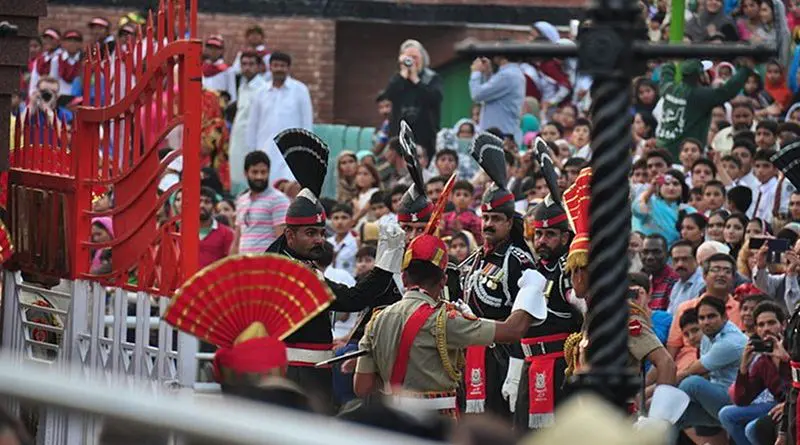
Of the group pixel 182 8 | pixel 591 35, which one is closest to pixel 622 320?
pixel 591 35

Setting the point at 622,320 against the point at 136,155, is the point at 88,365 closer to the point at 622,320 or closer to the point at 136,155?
the point at 136,155

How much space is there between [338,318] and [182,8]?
4683mm

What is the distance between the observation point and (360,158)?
56.0ft

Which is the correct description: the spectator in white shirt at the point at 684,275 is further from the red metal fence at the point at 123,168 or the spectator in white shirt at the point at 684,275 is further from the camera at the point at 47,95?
the camera at the point at 47,95

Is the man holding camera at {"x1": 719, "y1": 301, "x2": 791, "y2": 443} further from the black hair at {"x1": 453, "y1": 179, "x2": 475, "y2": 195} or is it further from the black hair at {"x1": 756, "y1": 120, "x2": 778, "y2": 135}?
the black hair at {"x1": 453, "y1": 179, "x2": 475, "y2": 195}

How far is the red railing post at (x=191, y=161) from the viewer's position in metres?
8.14

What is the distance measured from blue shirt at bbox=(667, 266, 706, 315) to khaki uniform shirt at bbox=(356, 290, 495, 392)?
3823 millimetres

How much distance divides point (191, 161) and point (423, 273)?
1.23 meters

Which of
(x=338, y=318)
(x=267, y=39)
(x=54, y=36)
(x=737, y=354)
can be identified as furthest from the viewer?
(x=267, y=39)

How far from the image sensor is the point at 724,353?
1084cm

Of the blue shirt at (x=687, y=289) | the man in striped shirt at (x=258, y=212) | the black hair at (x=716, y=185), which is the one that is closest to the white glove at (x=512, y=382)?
the blue shirt at (x=687, y=289)

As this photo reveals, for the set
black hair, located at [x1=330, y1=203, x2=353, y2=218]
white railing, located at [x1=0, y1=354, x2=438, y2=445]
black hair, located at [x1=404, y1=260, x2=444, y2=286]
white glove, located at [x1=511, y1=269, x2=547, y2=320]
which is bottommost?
black hair, located at [x1=330, y1=203, x2=353, y2=218]

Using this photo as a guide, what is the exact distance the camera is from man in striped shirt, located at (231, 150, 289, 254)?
548 inches

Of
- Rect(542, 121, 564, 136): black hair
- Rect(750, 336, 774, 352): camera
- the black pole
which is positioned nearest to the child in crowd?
Rect(542, 121, 564, 136): black hair
